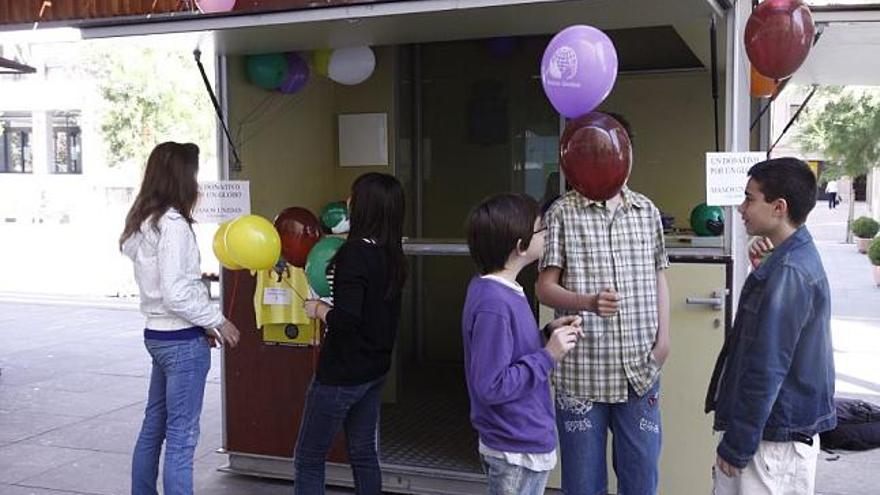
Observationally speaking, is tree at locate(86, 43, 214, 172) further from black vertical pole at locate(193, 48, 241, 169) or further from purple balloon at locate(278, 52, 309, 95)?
black vertical pole at locate(193, 48, 241, 169)

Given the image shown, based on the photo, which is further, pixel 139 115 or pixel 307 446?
pixel 139 115

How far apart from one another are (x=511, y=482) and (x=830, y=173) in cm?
1850

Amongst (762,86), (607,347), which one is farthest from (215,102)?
(762,86)

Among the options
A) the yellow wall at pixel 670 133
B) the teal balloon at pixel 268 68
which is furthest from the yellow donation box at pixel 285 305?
the yellow wall at pixel 670 133

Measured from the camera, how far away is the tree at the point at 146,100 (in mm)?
18297

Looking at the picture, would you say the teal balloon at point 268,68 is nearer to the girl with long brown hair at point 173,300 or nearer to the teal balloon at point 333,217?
the teal balloon at point 333,217

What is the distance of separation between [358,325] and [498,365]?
92cm

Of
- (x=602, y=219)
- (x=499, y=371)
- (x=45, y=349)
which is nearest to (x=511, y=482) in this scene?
(x=499, y=371)

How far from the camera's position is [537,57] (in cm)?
649

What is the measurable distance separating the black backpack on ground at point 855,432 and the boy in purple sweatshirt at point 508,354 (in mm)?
3590

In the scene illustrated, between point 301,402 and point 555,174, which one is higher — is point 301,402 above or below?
below

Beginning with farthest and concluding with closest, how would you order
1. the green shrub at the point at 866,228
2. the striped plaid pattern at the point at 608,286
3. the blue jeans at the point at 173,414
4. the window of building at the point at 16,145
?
the window of building at the point at 16,145, the green shrub at the point at 866,228, the blue jeans at the point at 173,414, the striped plaid pattern at the point at 608,286

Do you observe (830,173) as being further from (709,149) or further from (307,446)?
(307,446)

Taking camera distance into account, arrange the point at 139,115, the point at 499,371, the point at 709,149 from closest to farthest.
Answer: the point at 499,371 → the point at 709,149 → the point at 139,115
